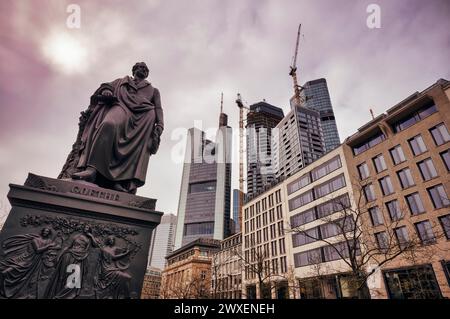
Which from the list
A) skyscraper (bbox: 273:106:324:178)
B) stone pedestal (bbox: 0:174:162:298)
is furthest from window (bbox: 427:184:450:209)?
skyscraper (bbox: 273:106:324:178)

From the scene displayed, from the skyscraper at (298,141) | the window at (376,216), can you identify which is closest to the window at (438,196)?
the window at (376,216)

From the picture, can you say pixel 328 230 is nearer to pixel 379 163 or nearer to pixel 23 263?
pixel 379 163

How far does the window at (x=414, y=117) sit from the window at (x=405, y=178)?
614 centimetres

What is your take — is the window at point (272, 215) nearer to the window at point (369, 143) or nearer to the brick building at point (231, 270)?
the brick building at point (231, 270)

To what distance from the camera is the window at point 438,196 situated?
1112 inches

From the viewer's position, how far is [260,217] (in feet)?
192

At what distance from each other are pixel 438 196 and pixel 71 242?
37.0 metres

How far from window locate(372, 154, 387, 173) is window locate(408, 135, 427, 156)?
4040mm

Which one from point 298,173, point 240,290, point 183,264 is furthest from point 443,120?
point 183,264

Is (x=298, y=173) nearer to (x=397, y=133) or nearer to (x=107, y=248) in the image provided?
(x=397, y=133)

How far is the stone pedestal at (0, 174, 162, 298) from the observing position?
379cm

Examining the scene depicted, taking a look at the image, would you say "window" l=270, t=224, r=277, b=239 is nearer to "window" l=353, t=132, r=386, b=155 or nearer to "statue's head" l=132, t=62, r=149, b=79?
"window" l=353, t=132, r=386, b=155

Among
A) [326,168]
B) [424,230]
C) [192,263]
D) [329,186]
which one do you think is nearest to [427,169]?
[424,230]
